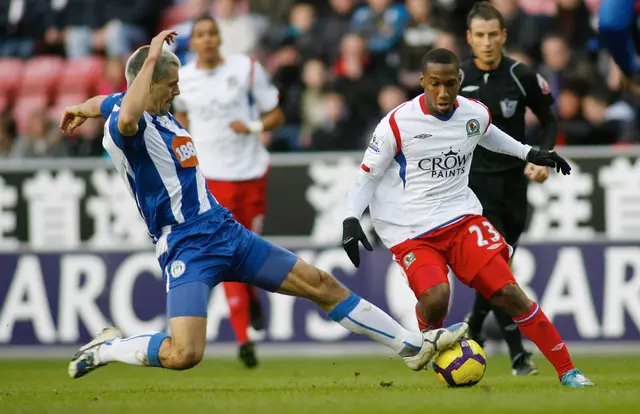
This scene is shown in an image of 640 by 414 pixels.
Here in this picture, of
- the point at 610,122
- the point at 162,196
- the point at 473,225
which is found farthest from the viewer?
the point at 610,122

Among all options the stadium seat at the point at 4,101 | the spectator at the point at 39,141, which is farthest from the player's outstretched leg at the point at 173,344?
the stadium seat at the point at 4,101

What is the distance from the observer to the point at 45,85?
19.0 meters

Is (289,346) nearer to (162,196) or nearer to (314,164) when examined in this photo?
(314,164)

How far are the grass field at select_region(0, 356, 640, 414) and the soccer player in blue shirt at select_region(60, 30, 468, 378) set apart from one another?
1.06 ft

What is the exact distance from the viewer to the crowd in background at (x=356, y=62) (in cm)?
1497

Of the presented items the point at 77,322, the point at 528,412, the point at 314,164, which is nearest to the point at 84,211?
the point at 77,322

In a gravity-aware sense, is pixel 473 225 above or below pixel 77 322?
above

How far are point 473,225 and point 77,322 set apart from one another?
6.49 meters

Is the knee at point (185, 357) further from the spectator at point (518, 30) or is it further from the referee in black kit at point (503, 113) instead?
the spectator at point (518, 30)

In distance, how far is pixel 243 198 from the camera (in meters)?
11.6

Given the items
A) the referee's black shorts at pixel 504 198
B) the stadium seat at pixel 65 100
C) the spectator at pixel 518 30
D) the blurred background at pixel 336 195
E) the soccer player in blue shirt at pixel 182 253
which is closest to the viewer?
the soccer player in blue shirt at pixel 182 253

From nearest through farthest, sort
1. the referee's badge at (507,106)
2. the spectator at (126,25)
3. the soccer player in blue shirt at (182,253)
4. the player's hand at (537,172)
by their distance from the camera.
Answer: the soccer player in blue shirt at (182,253)
the player's hand at (537,172)
the referee's badge at (507,106)
the spectator at (126,25)

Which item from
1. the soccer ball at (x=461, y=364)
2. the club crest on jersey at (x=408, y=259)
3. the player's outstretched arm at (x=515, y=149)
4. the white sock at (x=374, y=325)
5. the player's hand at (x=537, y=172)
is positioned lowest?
the soccer ball at (x=461, y=364)

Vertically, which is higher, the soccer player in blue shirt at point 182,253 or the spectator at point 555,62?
the spectator at point 555,62
